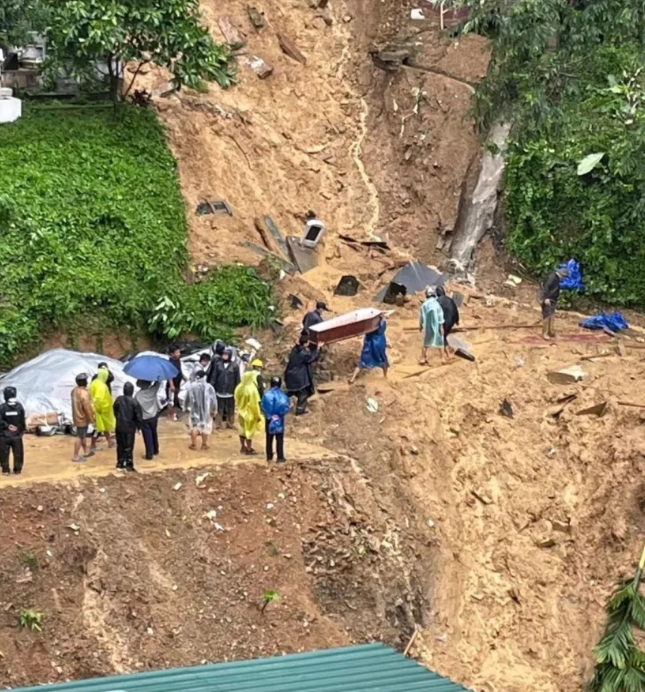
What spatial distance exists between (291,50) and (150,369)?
13563 mm

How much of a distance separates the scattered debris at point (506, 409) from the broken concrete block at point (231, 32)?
38.4 feet

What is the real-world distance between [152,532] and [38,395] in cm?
305

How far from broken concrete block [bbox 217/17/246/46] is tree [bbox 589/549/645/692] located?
15423 mm

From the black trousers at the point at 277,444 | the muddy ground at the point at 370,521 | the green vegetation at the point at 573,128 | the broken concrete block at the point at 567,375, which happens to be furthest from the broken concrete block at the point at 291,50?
the black trousers at the point at 277,444

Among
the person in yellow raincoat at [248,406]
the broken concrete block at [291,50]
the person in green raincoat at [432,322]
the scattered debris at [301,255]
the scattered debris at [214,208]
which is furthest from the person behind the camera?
the broken concrete block at [291,50]

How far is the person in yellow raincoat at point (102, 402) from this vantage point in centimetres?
1476

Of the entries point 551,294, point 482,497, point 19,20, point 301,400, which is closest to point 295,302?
point 301,400

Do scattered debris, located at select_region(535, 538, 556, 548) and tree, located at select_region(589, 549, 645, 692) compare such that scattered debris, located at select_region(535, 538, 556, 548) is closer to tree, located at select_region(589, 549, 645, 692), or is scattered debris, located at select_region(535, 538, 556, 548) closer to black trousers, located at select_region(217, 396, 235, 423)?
tree, located at select_region(589, 549, 645, 692)

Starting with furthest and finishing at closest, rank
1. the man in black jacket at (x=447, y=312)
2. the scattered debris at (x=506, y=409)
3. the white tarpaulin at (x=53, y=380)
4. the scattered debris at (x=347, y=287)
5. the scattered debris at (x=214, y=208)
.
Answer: the scattered debris at (x=214, y=208) → the scattered debris at (x=347, y=287) → the man in black jacket at (x=447, y=312) → the scattered debris at (x=506, y=409) → the white tarpaulin at (x=53, y=380)

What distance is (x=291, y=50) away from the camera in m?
26.1

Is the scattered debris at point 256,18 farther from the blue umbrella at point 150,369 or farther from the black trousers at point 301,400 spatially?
the blue umbrella at point 150,369

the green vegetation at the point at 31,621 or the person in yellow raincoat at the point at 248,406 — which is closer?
the green vegetation at the point at 31,621

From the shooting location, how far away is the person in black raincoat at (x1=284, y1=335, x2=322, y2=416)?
16594mm

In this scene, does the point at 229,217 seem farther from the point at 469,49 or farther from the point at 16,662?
the point at 16,662
